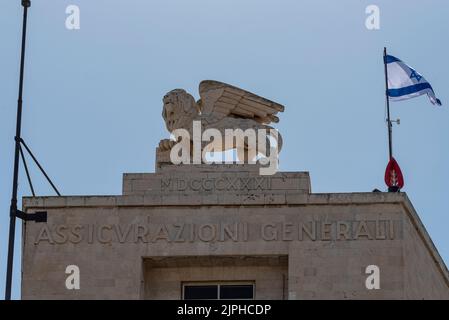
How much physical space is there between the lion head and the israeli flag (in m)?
5.95

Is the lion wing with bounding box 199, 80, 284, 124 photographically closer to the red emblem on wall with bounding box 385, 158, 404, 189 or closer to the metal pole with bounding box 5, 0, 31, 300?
the red emblem on wall with bounding box 385, 158, 404, 189

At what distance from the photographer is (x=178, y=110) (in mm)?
48188

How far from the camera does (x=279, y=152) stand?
156 ft

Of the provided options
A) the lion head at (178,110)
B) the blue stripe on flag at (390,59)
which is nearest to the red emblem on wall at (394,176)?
the blue stripe on flag at (390,59)

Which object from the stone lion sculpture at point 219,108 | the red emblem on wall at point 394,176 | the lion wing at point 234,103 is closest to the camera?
the red emblem on wall at point 394,176

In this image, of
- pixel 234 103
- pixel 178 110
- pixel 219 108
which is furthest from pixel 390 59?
pixel 178 110

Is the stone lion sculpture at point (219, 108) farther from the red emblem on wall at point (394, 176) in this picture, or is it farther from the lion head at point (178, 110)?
the red emblem on wall at point (394, 176)

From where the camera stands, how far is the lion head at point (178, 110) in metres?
48.1

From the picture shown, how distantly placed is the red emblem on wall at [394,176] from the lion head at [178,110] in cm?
556

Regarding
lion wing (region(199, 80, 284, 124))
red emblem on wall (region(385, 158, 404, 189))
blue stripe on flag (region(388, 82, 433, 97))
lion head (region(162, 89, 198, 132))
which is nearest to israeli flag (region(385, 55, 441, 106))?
blue stripe on flag (region(388, 82, 433, 97))
